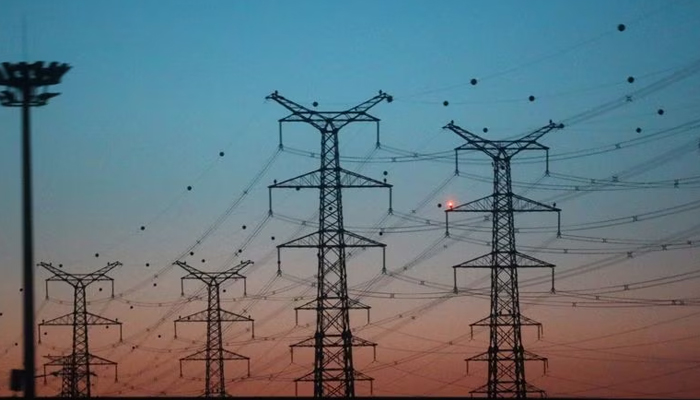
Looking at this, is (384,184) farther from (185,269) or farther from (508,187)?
(185,269)

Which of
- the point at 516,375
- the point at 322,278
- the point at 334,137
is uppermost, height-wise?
the point at 334,137

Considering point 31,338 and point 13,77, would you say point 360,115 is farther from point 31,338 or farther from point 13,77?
point 31,338

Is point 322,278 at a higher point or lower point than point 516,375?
higher

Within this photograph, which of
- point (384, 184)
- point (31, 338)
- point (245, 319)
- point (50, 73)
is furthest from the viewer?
point (245, 319)

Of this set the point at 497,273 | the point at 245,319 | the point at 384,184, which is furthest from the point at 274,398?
the point at 245,319

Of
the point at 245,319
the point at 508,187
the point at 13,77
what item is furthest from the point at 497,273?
the point at 13,77

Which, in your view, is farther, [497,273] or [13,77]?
[497,273]

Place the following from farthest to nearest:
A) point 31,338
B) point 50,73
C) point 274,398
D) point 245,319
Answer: point 245,319 → point 50,73 → point 31,338 → point 274,398
